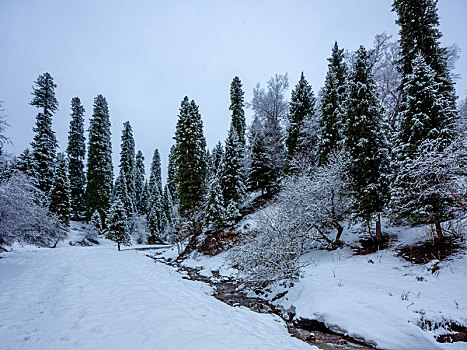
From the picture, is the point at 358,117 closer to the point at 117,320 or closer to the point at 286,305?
the point at 286,305

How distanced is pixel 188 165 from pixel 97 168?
20067 millimetres

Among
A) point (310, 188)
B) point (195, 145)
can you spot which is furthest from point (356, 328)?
point (195, 145)

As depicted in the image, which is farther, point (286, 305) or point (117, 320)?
point (286, 305)

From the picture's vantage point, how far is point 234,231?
20562 mm

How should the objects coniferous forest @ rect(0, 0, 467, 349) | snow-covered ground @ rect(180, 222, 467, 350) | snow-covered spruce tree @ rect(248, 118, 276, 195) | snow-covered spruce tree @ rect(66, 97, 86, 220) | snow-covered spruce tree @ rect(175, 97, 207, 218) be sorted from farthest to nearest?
snow-covered spruce tree @ rect(66, 97, 86, 220) < snow-covered spruce tree @ rect(248, 118, 276, 195) < snow-covered spruce tree @ rect(175, 97, 207, 218) < coniferous forest @ rect(0, 0, 467, 349) < snow-covered ground @ rect(180, 222, 467, 350)

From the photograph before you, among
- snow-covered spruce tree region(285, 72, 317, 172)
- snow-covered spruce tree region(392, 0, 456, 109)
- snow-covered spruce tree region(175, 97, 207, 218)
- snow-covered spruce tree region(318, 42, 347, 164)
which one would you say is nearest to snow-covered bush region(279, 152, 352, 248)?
snow-covered spruce tree region(318, 42, 347, 164)

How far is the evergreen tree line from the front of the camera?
968 centimetres

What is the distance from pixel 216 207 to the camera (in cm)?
2206

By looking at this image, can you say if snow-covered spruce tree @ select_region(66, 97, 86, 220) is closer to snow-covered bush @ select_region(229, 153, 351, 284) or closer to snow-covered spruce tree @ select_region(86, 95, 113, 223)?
snow-covered spruce tree @ select_region(86, 95, 113, 223)

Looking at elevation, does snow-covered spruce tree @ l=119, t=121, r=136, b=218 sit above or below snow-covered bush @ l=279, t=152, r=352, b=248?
above

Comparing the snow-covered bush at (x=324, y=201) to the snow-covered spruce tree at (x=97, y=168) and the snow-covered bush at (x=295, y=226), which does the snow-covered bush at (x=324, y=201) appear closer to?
the snow-covered bush at (x=295, y=226)

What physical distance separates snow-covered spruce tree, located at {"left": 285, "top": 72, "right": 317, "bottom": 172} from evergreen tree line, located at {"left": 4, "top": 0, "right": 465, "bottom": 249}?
0.12 m

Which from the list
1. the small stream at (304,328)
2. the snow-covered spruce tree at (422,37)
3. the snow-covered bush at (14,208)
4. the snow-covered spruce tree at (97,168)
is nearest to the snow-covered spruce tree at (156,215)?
the snow-covered spruce tree at (97,168)

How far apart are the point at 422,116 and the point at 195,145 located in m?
21.2
